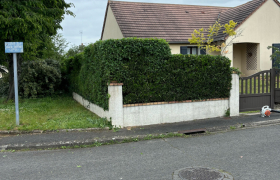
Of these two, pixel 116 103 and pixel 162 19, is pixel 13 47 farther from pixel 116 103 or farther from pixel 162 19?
pixel 162 19

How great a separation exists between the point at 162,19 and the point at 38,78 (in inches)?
356

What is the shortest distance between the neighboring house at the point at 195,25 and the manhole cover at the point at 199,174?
11.2m

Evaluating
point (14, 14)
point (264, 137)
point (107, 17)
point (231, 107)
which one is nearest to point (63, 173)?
point (264, 137)

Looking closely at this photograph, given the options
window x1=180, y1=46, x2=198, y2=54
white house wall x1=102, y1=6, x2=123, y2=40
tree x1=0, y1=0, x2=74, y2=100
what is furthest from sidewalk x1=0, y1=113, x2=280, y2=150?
white house wall x1=102, y1=6, x2=123, y2=40

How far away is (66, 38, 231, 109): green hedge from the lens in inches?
292

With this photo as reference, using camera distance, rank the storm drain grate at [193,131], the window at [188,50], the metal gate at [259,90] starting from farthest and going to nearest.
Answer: the window at [188,50], the metal gate at [259,90], the storm drain grate at [193,131]

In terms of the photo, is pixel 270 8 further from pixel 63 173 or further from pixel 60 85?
pixel 63 173

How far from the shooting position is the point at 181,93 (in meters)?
8.27

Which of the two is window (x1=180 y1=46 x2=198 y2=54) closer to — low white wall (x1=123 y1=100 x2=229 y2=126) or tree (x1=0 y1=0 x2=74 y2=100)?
low white wall (x1=123 y1=100 x2=229 y2=126)

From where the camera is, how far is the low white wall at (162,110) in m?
7.42

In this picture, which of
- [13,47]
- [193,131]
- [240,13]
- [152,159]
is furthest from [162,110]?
[240,13]

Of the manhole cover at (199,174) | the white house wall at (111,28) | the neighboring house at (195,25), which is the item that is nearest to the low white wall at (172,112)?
the manhole cover at (199,174)

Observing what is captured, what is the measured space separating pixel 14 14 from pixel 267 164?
10690mm

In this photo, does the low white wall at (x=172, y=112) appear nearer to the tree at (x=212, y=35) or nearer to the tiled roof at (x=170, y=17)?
the tree at (x=212, y=35)
